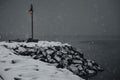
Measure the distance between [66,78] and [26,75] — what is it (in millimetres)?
1816

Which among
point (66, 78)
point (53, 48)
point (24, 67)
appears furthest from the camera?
point (53, 48)

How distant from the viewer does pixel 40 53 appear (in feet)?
79.6

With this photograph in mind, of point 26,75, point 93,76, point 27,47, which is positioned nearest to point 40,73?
point 26,75

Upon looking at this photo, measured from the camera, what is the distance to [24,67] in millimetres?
8086

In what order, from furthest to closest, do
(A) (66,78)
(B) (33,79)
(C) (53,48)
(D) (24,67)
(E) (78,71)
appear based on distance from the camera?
(C) (53,48)
(E) (78,71)
(D) (24,67)
(A) (66,78)
(B) (33,79)

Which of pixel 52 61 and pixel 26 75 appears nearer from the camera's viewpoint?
Answer: pixel 26 75

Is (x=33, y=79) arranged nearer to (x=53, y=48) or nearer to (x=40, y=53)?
(x=40, y=53)

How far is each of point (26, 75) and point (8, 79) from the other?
823mm

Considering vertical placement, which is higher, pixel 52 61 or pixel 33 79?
pixel 33 79

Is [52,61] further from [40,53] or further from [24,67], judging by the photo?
[24,67]

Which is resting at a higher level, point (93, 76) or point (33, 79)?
point (33, 79)

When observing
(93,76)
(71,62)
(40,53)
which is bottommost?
(93,76)

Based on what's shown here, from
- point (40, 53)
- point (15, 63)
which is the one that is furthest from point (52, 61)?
point (15, 63)

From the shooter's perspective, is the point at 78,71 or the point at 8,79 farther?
the point at 78,71
